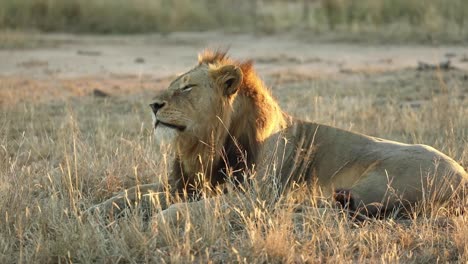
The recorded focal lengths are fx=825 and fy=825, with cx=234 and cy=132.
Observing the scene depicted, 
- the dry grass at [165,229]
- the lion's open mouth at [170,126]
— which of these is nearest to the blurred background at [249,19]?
the dry grass at [165,229]

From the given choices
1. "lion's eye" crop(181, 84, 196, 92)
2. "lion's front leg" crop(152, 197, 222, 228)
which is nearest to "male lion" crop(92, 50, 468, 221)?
"lion's eye" crop(181, 84, 196, 92)

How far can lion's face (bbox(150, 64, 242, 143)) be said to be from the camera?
4293mm

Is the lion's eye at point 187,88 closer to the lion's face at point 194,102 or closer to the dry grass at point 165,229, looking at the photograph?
the lion's face at point 194,102

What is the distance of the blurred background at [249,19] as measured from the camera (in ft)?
47.8

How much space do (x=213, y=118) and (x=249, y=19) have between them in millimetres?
12684

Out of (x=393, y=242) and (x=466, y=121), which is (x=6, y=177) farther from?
(x=466, y=121)

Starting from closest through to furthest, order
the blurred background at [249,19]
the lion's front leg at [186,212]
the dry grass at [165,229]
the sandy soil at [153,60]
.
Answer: the dry grass at [165,229] < the lion's front leg at [186,212] < the sandy soil at [153,60] < the blurred background at [249,19]

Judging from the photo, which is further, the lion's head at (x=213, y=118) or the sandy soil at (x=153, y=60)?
the sandy soil at (x=153, y=60)

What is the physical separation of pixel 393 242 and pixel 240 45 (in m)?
10.4

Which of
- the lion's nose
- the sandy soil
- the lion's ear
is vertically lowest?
the sandy soil

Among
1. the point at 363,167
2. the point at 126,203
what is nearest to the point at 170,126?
the point at 126,203

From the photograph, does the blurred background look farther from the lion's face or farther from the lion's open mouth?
the lion's open mouth

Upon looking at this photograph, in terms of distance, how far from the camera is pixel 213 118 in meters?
4.36

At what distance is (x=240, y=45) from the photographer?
553 inches
